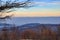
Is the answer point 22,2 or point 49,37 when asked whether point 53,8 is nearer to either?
point 49,37

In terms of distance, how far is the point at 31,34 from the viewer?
2.24 metres

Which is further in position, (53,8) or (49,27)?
(53,8)

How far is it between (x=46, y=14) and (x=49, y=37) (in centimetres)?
32

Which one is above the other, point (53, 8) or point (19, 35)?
point (53, 8)

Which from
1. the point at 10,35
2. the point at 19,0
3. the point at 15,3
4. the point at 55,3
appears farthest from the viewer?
the point at 55,3

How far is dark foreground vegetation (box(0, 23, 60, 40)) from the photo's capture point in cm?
219

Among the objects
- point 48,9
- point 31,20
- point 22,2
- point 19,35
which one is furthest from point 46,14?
point 22,2

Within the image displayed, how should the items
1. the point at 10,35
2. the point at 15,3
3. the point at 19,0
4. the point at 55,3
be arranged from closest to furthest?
the point at 15,3 < the point at 19,0 < the point at 10,35 < the point at 55,3

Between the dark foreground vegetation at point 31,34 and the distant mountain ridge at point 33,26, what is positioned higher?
the distant mountain ridge at point 33,26

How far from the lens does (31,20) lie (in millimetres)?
2348

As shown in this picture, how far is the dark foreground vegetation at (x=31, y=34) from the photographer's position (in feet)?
7.18

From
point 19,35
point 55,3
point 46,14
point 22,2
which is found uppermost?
point 22,2

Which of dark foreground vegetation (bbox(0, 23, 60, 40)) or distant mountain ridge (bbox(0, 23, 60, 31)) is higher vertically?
distant mountain ridge (bbox(0, 23, 60, 31))

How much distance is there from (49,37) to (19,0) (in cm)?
71
